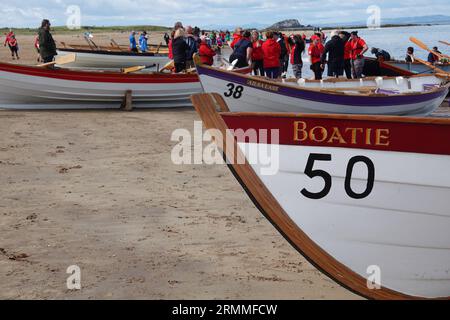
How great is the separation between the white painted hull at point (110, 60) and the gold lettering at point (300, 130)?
18.0 meters

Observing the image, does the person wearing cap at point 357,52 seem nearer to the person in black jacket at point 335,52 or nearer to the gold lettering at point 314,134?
the person in black jacket at point 335,52

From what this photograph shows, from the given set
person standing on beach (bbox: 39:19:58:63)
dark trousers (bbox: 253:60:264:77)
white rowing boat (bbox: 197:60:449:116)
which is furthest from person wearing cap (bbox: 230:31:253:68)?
person standing on beach (bbox: 39:19:58:63)

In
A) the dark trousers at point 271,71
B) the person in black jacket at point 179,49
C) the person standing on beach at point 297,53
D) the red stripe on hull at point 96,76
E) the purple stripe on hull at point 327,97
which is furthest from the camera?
the person standing on beach at point 297,53

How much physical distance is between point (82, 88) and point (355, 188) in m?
11.6

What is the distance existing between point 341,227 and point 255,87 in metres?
7.08

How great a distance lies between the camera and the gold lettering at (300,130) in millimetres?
4520

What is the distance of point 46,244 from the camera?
6.33 meters

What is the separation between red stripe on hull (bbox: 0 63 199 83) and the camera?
14477 millimetres

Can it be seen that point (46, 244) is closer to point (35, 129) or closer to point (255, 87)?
point (255, 87)

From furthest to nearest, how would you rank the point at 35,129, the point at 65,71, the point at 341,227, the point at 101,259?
the point at 65,71
the point at 35,129
the point at 101,259
the point at 341,227

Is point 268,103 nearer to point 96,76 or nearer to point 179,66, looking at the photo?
point 96,76

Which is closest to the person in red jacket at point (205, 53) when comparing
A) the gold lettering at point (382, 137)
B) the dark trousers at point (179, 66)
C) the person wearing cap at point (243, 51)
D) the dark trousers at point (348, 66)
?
the person wearing cap at point (243, 51)

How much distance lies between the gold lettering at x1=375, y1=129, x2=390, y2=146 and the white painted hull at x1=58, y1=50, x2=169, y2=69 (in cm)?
1826
